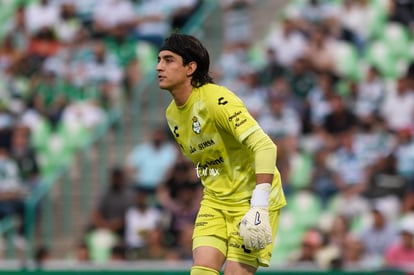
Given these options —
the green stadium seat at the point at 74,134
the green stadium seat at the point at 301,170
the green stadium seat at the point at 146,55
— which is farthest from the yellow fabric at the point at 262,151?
the green stadium seat at the point at 146,55

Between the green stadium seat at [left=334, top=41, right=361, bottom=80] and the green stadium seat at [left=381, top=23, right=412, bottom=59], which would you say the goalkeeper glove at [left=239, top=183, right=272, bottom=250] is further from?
the green stadium seat at [left=381, top=23, right=412, bottom=59]

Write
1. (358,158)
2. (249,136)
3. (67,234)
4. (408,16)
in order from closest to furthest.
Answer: (249,136)
(358,158)
(67,234)
(408,16)

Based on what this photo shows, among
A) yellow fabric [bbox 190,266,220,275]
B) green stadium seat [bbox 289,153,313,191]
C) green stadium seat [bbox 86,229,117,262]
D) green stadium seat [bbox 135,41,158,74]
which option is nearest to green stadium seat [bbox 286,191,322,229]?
green stadium seat [bbox 289,153,313,191]

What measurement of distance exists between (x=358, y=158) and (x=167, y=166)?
2.45 meters

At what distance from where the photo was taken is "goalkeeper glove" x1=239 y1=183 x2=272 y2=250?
24.6 ft

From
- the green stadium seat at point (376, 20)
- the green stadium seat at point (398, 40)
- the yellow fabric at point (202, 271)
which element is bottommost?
the yellow fabric at point (202, 271)

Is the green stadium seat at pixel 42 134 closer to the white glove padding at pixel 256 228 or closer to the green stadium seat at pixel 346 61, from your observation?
the green stadium seat at pixel 346 61

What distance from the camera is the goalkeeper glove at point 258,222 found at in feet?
24.6

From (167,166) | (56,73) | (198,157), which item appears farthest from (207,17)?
(198,157)

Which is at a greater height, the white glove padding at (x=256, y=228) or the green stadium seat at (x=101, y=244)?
the white glove padding at (x=256, y=228)

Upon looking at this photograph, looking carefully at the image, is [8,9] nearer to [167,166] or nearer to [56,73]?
[56,73]

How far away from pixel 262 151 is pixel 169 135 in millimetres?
7838

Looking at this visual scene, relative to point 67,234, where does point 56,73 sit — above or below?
above

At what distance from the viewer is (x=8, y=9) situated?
19.7 meters
